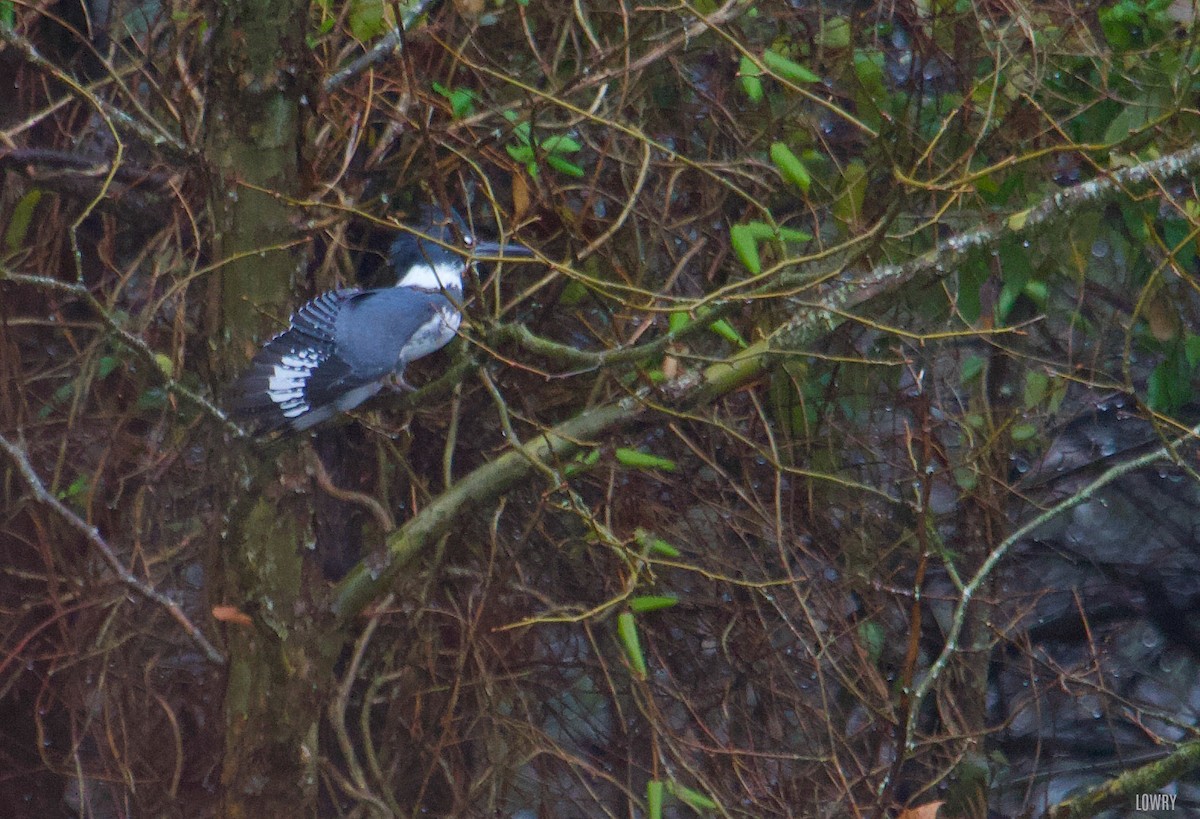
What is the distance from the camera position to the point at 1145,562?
3.24m

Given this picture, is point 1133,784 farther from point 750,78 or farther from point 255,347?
point 255,347

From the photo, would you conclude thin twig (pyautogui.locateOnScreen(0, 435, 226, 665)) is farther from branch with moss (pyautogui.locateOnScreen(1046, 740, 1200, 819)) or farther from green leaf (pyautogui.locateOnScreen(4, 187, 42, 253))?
branch with moss (pyautogui.locateOnScreen(1046, 740, 1200, 819))

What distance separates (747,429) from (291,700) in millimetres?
1108

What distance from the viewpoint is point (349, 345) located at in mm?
2439

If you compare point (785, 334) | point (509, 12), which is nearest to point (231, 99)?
point (509, 12)

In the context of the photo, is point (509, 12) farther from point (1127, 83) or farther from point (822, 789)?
point (822, 789)

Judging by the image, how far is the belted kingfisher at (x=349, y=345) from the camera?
6.94 feet

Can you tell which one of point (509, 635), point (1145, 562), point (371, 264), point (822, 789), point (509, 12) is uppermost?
point (509, 12)

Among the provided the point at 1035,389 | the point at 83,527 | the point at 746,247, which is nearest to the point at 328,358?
the point at 83,527

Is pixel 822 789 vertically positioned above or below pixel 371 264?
below

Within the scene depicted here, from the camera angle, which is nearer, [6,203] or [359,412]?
[359,412]

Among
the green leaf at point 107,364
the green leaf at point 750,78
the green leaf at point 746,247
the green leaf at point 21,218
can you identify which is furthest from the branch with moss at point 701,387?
the green leaf at point 21,218

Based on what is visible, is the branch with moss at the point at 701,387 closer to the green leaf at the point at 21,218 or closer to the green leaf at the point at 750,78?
the green leaf at the point at 750,78

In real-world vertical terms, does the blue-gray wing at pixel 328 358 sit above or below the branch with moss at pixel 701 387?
above
